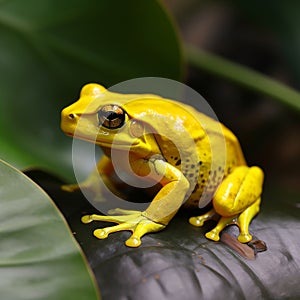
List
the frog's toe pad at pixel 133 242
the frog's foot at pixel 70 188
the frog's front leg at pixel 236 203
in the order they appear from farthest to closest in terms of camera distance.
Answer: the frog's foot at pixel 70 188
the frog's front leg at pixel 236 203
the frog's toe pad at pixel 133 242

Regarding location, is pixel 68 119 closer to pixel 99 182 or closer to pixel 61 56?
pixel 99 182

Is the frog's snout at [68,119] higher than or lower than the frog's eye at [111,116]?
lower

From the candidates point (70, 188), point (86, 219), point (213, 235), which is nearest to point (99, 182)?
point (70, 188)

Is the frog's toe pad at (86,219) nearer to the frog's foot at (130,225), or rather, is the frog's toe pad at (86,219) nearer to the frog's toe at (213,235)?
the frog's foot at (130,225)

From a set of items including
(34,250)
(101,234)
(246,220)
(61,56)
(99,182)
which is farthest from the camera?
(61,56)

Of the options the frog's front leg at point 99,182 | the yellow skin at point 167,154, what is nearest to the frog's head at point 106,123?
the yellow skin at point 167,154

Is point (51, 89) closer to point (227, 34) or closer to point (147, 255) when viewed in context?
point (147, 255)
